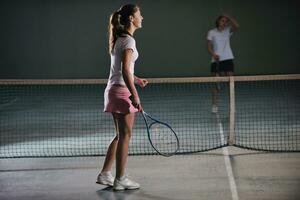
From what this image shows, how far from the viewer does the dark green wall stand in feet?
57.5

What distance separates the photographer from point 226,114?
10.1 m

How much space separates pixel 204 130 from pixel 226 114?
172 cm

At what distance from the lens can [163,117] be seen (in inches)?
402

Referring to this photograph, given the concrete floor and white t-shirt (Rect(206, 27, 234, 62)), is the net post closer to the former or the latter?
the concrete floor

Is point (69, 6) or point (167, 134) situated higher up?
point (69, 6)

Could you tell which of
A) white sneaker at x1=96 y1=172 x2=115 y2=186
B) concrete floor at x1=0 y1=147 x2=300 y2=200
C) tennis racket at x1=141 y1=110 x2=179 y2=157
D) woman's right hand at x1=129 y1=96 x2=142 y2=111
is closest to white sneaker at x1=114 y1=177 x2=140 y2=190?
concrete floor at x1=0 y1=147 x2=300 y2=200

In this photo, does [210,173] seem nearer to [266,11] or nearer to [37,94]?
[37,94]

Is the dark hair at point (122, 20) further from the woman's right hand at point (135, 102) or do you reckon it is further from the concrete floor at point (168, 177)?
the concrete floor at point (168, 177)

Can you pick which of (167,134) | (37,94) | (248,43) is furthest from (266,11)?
(167,134)

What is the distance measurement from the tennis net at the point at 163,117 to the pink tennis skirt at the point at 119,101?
1.70 meters

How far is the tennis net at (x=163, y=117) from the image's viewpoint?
23.7 feet

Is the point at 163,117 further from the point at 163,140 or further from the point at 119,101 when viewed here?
the point at 119,101

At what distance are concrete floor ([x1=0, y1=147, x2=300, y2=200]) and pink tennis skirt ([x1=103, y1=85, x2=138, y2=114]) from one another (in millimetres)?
811

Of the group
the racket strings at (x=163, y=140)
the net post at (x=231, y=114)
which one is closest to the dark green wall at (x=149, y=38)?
the racket strings at (x=163, y=140)
